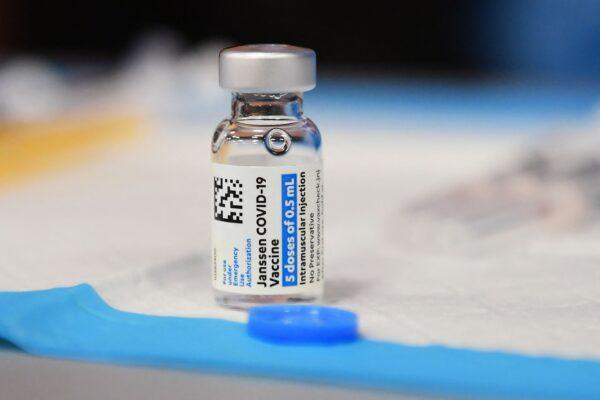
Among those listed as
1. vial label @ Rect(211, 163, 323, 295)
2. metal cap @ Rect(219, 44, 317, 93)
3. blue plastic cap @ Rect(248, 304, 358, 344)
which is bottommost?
blue plastic cap @ Rect(248, 304, 358, 344)

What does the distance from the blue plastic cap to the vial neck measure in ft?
0.56

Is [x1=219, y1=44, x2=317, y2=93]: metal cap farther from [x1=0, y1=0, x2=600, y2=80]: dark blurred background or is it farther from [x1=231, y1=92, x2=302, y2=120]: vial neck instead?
[x1=0, y1=0, x2=600, y2=80]: dark blurred background

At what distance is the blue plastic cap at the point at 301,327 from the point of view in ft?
2.41

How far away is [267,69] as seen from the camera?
2.60 ft

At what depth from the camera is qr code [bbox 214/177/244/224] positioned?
0.81m

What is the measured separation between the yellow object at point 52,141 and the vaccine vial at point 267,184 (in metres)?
0.79

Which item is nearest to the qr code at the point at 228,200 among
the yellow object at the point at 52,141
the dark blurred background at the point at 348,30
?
the yellow object at the point at 52,141

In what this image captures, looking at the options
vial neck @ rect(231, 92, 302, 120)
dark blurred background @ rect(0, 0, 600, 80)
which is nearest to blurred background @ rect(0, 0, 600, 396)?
dark blurred background @ rect(0, 0, 600, 80)

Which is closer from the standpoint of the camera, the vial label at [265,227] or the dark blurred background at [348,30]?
the vial label at [265,227]

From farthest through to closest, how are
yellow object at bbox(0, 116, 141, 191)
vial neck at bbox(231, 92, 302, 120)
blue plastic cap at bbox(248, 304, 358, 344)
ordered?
yellow object at bbox(0, 116, 141, 191), vial neck at bbox(231, 92, 302, 120), blue plastic cap at bbox(248, 304, 358, 344)

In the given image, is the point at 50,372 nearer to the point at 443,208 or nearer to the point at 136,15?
the point at 443,208

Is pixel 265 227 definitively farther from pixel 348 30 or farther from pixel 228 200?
pixel 348 30

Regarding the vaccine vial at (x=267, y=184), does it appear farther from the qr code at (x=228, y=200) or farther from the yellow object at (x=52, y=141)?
the yellow object at (x=52, y=141)

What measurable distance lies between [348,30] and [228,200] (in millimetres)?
1793
